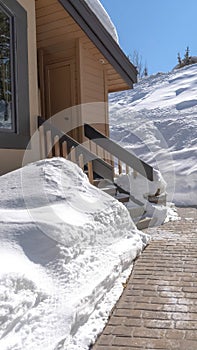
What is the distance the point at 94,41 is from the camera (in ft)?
21.8

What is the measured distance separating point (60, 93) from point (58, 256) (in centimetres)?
552

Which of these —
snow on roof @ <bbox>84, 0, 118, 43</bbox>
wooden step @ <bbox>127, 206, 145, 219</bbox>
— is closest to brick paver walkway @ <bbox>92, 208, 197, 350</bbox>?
wooden step @ <bbox>127, 206, 145, 219</bbox>

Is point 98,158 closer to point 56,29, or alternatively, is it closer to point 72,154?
point 72,154

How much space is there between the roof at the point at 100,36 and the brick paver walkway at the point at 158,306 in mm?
4435

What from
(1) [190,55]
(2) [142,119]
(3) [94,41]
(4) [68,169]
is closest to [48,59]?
(3) [94,41]

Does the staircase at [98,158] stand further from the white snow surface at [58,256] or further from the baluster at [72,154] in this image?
the white snow surface at [58,256]

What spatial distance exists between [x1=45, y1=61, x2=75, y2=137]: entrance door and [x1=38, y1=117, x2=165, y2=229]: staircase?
Result: 0.88 meters

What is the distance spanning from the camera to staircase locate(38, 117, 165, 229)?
5.24 meters

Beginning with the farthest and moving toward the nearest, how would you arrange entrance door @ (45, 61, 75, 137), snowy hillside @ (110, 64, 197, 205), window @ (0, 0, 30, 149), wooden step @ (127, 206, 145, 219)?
1. snowy hillside @ (110, 64, 197, 205)
2. entrance door @ (45, 61, 75, 137)
3. wooden step @ (127, 206, 145, 219)
4. window @ (0, 0, 30, 149)

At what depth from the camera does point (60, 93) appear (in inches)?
292

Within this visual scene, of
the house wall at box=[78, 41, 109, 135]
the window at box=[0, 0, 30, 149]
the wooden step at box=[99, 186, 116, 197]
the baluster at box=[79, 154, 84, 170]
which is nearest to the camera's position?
the window at box=[0, 0, 30, 149]

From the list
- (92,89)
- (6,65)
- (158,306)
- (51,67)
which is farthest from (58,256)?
(51,67)

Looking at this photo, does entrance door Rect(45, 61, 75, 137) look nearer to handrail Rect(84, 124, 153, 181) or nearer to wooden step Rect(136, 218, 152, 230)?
handrail Rect(84, 124, 153, 181)

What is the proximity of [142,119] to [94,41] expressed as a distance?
30.7ft
